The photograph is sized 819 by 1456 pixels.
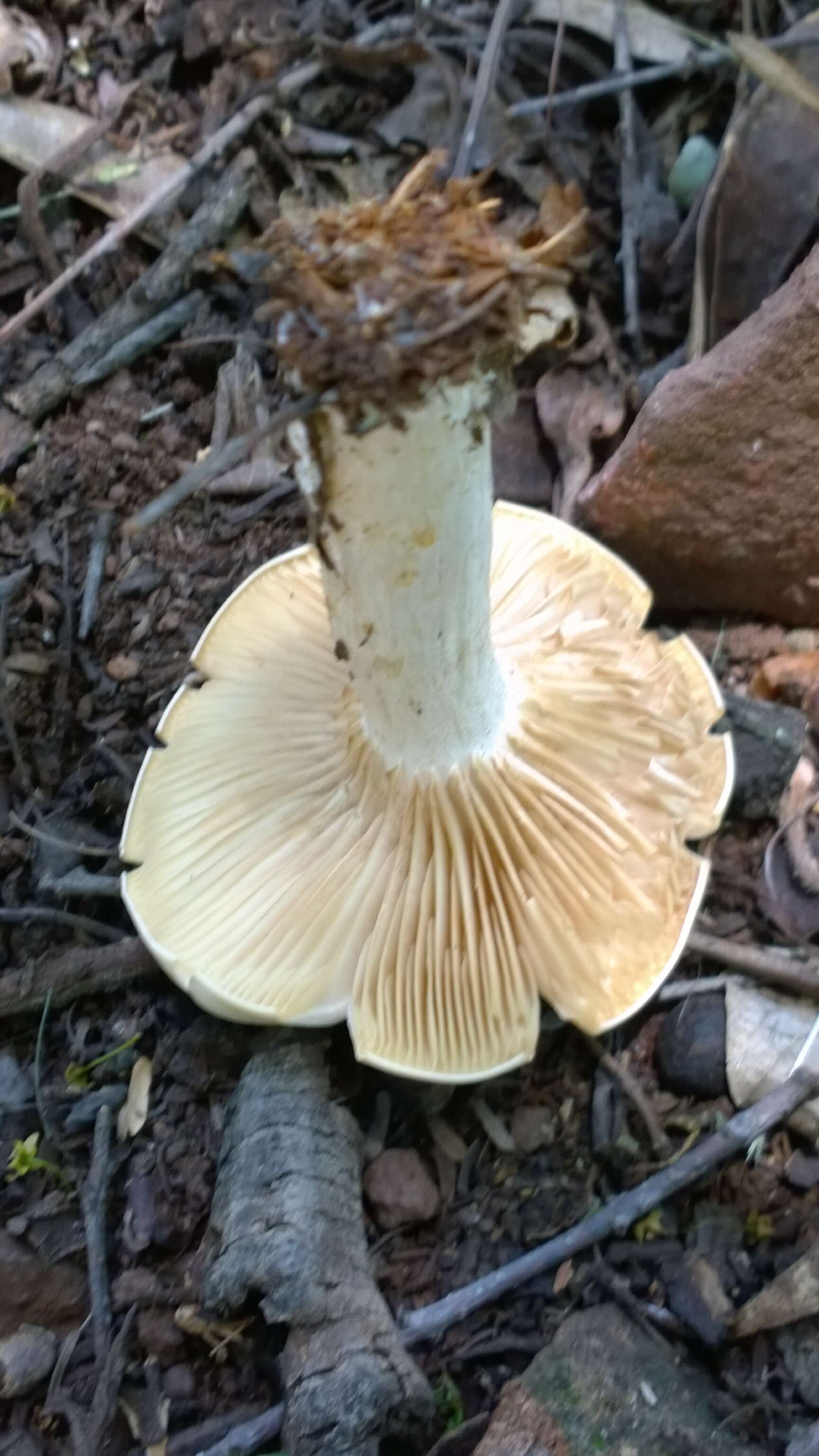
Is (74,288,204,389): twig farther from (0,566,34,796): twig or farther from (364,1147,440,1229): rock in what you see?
(364,1147,440,1229): rock

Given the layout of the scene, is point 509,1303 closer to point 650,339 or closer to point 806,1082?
point 806,1082

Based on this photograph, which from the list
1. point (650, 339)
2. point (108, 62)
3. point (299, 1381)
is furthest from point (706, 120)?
point (299, 1381)

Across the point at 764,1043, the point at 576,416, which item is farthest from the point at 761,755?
the point at 576,416

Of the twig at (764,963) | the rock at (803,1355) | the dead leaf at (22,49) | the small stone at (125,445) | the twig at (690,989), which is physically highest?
the dead leaf at (22,49)

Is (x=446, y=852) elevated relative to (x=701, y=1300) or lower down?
elevated

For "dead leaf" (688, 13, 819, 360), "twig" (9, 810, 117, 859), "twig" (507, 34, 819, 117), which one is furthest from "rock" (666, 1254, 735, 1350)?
"twig" (507, 34, 819, 117)

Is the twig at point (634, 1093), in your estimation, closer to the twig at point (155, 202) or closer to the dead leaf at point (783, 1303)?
the dead leaf at point (783, 1303)

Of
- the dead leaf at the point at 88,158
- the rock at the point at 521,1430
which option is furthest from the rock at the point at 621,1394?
the dead leaf at the point at 88,158

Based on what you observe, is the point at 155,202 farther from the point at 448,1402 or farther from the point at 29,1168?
the point at 448,1402
